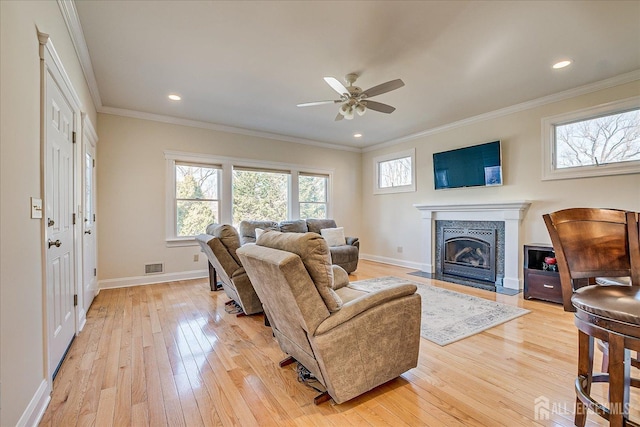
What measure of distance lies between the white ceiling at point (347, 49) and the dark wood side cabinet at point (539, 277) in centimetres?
214

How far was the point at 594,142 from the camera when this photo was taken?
12.0 feet

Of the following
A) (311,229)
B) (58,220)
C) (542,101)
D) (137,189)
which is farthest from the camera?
(311,229)

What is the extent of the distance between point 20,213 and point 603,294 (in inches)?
114

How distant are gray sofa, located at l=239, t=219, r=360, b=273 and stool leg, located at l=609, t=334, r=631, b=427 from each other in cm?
381

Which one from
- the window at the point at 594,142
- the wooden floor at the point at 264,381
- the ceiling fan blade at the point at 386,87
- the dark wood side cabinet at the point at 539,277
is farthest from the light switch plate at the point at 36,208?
the window at the point at 594,142

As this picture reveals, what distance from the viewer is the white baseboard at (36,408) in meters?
1.43

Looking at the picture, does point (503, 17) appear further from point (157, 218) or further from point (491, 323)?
point (157, 218)

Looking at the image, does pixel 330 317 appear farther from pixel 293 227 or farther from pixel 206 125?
pixel 206 125

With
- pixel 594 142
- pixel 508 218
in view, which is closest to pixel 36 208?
pixel 508 218

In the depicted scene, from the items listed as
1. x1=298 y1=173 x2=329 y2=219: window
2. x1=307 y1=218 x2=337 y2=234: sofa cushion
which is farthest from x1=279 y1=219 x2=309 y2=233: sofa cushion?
x1=298 y1=173 x2=329 y2=219: window

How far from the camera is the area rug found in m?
2.71

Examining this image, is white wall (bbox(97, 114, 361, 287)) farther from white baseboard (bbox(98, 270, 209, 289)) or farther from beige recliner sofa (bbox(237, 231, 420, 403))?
beige recliner sofa (bbox(237, 231, 420, 403))

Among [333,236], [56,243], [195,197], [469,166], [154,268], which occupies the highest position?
[469,166]

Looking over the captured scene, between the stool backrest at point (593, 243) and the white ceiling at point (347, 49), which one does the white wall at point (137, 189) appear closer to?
the white ceiling at point (347, 49)
